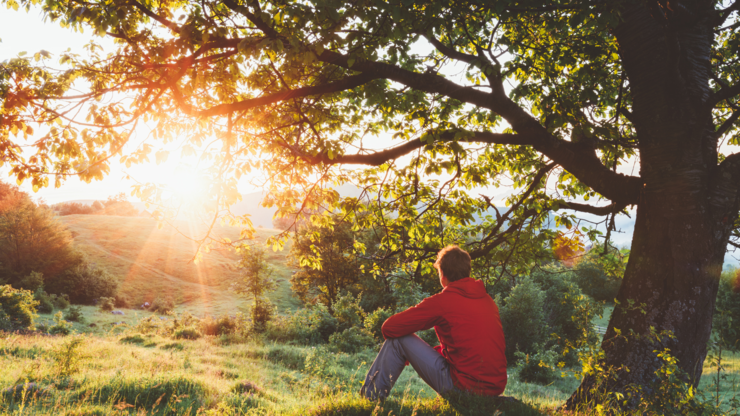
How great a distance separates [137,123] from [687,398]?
6.63 meters

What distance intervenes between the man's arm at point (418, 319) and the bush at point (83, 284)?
43753mm

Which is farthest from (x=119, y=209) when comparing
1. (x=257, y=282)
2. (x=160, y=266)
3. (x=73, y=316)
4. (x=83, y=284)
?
(x=257, y=282)

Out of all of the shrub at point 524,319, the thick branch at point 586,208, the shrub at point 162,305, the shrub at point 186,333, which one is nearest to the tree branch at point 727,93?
the thick branch at point 586,208

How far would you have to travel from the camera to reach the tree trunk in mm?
3861

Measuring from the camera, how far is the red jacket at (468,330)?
349 centimetres

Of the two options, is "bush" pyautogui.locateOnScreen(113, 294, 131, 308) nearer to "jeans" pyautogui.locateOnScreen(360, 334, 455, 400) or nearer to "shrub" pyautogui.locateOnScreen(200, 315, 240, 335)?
"shrub" pyautogui.locateOnScreen(200, 315, 240, 335)

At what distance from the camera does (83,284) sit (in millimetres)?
35469

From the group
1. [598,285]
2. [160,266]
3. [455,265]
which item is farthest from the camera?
[160,266]

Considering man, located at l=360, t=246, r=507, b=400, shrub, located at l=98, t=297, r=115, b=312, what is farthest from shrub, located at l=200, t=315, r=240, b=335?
shrub, located at l=98, t=297, r=115, b=312

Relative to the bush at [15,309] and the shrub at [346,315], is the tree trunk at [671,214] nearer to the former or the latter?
the shrub at [346,315]

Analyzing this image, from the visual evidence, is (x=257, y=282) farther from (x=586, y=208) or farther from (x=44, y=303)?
Answer: (x=44, y=303)

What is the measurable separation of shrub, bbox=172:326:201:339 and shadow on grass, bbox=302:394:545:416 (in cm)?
1744

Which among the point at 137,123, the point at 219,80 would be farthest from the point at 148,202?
the point at 219,80

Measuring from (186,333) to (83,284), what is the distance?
2656cm
